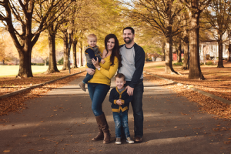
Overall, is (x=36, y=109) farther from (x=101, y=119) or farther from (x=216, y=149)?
(x=216, y=149)

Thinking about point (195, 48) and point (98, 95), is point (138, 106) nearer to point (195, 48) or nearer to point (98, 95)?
point (98, 95)

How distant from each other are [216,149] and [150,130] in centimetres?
156

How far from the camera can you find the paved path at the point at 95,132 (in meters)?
4.18

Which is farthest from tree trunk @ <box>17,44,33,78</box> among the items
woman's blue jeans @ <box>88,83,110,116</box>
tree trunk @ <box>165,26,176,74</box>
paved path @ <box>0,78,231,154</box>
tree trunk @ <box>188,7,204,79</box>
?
woman's blue jeans @ <box>88,83,110,116</box>

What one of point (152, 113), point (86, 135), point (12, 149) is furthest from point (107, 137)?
point (152, 113)

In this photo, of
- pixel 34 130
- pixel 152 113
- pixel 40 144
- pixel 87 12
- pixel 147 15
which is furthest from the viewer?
pixel 87 12

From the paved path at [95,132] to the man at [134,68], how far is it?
50cm

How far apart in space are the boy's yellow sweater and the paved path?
3.82ft

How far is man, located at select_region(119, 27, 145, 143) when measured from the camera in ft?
14.3

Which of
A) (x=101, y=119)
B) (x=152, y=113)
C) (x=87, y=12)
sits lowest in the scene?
(x=152, y=113)

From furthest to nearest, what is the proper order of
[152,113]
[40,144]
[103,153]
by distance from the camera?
[152,113] → [40,144] → [103,153]

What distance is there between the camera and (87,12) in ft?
93.2

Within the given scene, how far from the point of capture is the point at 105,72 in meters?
4.41

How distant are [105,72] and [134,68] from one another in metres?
0.54
